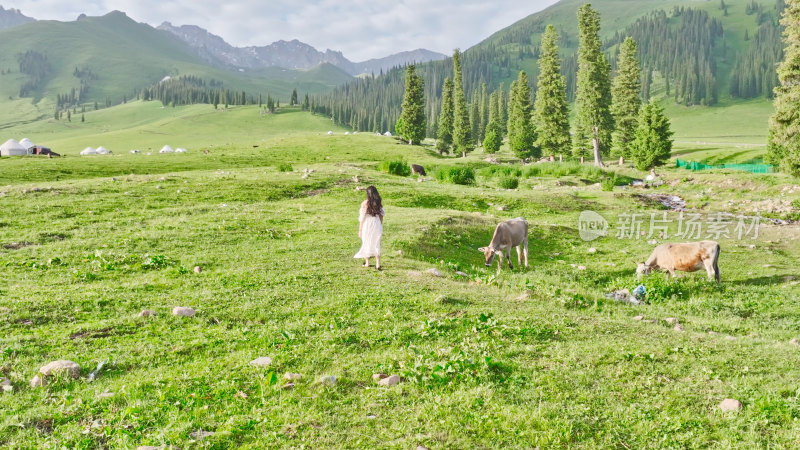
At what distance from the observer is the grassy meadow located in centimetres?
640

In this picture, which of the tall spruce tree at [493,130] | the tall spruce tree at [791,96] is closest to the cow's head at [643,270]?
the tall spruce tree at [791,96]

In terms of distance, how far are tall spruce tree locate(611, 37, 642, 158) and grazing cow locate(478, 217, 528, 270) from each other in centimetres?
6492

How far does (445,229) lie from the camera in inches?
890

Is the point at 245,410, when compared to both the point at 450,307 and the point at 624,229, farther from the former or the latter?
the point at 624,229

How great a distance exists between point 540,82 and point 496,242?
6575 cm

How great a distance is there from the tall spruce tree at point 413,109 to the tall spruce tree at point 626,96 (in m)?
40.5

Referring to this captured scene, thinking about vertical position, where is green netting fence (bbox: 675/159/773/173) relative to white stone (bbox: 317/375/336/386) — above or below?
above

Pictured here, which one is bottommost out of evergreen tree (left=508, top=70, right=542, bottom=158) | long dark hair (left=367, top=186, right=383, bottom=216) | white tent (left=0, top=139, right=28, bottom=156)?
long dark hair (left=367, top=186, right=383, bottom=216)

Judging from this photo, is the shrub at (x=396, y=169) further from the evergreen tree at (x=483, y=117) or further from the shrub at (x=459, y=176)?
the evergreen tree at (x=483, y=117)

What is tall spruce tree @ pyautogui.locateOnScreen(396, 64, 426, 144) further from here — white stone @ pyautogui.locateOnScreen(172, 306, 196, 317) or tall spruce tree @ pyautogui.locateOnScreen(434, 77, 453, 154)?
white stone @ pyautogui.locateOnScreen(172, 306, 196, 317)

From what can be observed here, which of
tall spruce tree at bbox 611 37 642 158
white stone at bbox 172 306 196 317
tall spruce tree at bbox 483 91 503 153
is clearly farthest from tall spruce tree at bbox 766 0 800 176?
tall spruce tree at bbox 483 91 503 153

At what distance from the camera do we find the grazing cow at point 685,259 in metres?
16.3

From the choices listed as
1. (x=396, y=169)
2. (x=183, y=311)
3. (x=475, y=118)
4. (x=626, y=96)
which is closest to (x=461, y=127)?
(x=475, y=118)

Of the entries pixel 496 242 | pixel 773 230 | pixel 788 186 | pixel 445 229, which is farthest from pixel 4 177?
pixel 788 186
